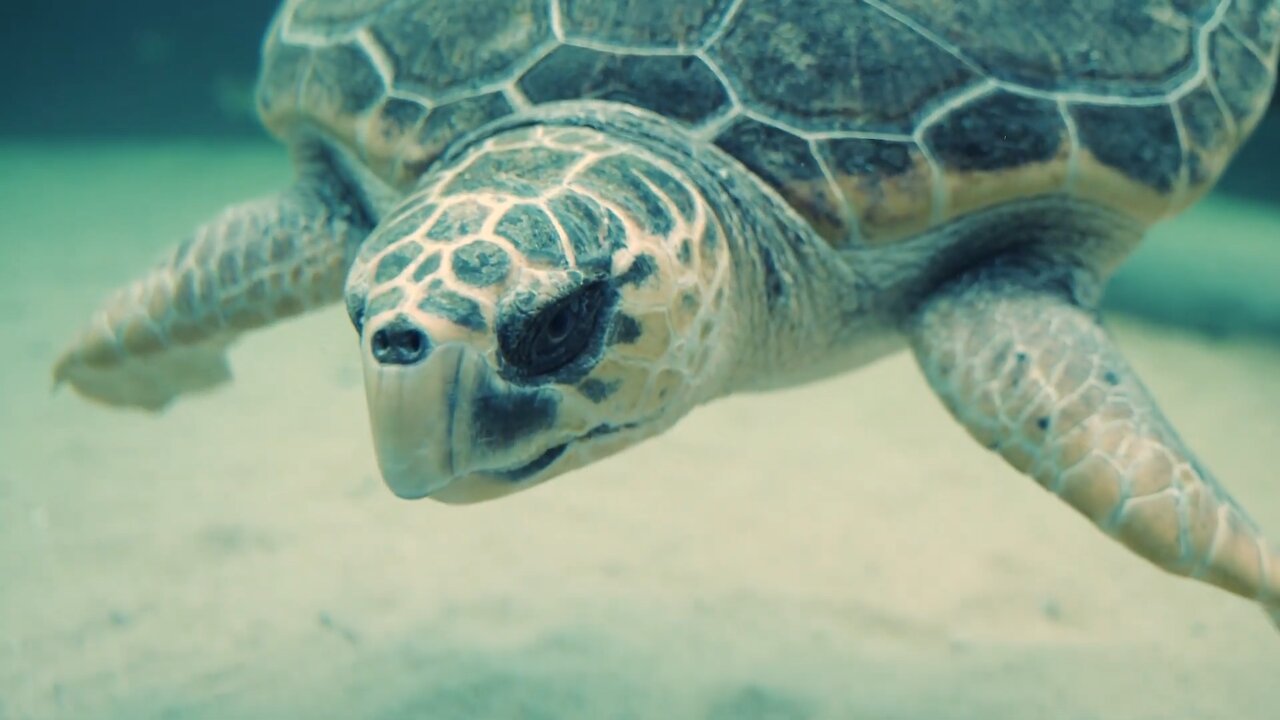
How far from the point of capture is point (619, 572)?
3148mm

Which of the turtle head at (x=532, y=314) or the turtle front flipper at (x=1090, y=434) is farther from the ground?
the turtle head at (x=532, y=314)

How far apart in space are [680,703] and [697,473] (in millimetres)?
1435

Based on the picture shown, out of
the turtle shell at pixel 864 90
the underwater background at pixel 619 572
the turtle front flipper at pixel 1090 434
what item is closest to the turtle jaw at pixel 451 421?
the turtle shell at pixel 864 90

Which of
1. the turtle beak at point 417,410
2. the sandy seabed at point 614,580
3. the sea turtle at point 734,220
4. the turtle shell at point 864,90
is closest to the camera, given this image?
the turtle beak at point 417,410

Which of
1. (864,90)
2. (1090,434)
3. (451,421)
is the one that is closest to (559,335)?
(451,421)

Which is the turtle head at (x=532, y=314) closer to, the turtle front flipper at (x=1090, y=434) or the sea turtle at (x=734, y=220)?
the sea turtle at (x=734, y=220)

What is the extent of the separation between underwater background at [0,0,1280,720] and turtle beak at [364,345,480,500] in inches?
47.9

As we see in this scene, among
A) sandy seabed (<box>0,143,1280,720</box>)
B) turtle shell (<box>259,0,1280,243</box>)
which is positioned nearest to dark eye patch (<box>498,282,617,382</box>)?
turtle shell (<box>259,0,1280,243</box>)

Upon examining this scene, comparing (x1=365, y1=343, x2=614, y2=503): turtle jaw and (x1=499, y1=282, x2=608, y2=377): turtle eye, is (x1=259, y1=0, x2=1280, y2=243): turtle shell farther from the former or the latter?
(x1=365, y1=343, x2=614, y2=503): turtle jaw

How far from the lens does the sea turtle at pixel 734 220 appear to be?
1.58 metres

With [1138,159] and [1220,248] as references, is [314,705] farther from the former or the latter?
[1220,248]

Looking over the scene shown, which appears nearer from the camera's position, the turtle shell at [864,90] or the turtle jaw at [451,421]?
the turtle jaw at [451,421]

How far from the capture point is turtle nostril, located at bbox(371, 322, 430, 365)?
144cm

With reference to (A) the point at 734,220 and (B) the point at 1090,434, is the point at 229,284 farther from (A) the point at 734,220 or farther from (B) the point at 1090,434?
(B) the point at 1090,434
